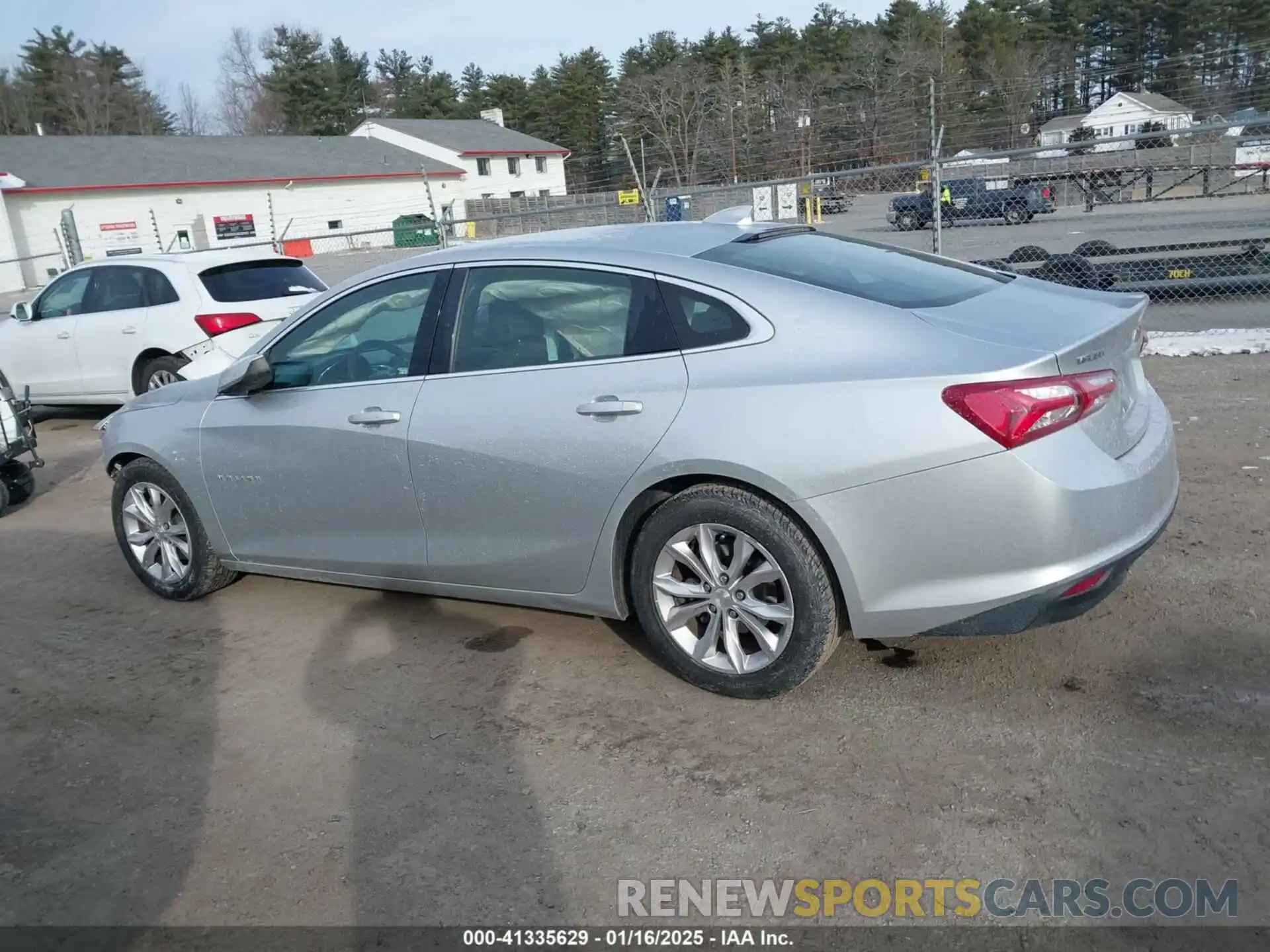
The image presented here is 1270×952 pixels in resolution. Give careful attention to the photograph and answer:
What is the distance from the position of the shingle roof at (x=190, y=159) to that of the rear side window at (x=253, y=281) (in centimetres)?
3756

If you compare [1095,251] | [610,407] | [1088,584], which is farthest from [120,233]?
[1088,584]

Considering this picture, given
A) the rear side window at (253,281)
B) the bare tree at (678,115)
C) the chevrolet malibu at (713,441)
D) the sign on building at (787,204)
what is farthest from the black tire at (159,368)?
the bare tree at (678,115)

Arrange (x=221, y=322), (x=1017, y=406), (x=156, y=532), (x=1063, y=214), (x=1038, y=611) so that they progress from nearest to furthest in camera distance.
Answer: (x=1017, y=406), (x=1038, y=611), (x=156, y=532), (x=221, y=322), (x=1063, y=214)

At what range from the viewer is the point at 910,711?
3643 millimetres

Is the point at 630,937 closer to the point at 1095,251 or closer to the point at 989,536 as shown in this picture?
the point at 989,536

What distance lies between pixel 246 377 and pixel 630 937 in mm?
3059

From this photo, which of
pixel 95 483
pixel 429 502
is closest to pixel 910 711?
pixel 429 502

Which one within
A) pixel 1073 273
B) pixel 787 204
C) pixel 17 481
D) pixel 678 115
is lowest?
pixel 17 481

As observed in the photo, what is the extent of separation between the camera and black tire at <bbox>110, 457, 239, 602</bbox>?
5164mm

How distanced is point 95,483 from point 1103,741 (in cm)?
735

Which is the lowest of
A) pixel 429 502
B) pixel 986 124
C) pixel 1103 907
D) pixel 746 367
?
pixel 1103 907

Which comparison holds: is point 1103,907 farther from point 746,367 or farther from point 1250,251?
point 1250,251

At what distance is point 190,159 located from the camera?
166ft

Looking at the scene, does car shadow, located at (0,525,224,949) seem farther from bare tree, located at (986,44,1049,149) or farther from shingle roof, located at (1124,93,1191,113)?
shingle roof, located at (1124,93,1191,113)
